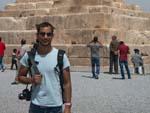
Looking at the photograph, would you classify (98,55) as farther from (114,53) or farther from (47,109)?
(47,109)

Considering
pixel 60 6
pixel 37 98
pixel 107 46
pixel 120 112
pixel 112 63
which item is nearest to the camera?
pixel 37 98

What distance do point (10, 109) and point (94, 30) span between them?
14003 millimetres

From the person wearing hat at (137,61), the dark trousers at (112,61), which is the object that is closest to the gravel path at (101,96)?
the person wearing hat at (137,61)

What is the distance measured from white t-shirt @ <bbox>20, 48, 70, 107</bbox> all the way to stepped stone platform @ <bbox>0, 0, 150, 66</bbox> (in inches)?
694

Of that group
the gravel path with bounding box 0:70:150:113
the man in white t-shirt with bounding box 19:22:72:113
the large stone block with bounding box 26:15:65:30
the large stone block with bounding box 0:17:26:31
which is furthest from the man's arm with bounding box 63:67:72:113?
the large stone block with bounding box 0:17:26:31

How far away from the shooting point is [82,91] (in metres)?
14.2

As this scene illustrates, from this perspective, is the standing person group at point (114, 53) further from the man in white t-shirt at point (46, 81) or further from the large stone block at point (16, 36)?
the man in white t-shirt at point (46, 81)

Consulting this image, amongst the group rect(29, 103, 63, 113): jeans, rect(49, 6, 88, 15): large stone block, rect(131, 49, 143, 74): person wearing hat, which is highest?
rect(49, 6, 88, 15): large stone block

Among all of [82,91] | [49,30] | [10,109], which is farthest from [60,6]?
[49,30]

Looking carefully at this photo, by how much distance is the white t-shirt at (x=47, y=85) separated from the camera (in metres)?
5.48

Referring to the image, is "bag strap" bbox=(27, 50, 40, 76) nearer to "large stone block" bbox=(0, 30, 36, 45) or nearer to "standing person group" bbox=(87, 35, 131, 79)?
"standing person group" bbox=(87, 35, 131, 79)

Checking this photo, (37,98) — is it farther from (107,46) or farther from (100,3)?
(100,3)

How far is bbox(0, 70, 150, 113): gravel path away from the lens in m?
10.7

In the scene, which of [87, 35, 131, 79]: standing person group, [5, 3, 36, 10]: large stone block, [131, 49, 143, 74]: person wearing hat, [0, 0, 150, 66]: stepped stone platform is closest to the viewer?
[87, 35, 131, 79]: standing person group
